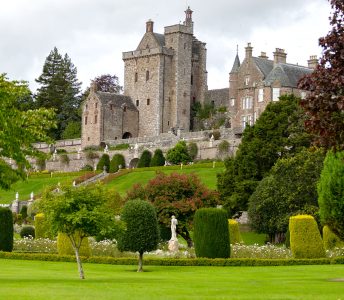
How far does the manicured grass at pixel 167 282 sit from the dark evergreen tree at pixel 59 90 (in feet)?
260

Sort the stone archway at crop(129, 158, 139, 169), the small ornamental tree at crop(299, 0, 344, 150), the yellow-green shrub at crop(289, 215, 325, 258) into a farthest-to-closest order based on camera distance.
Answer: the stone archway at crop(129, 158, 139, 169), the yellow-green shrub at crop(289, 215, 325, 258), the small ornamental tree at crop(299, 0, 344, 150)

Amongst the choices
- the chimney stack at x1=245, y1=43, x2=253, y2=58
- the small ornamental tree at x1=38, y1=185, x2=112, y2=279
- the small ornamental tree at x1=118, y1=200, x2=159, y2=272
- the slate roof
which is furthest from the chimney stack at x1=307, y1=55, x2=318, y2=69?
the small ornamental tree at x1=38, y1=185, x2=112, y2=279

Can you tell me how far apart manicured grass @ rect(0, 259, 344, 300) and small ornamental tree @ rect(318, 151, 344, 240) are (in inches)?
68.4

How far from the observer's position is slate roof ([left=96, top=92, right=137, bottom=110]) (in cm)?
9792

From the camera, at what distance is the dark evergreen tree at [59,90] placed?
113812 millimetres

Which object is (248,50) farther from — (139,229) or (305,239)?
(139,229)

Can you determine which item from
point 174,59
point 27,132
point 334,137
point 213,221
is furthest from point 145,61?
point 334,137

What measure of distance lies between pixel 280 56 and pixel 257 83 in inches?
151

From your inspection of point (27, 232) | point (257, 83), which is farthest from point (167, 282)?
point (257, 83)

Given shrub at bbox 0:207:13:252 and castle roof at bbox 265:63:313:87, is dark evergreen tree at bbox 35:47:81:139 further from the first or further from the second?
shrub at bbox 0:207:13:252

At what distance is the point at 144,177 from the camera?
7544cm

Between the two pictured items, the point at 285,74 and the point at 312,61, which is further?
the point at 312,61

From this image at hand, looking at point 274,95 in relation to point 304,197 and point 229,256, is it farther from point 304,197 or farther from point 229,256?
point 229,256

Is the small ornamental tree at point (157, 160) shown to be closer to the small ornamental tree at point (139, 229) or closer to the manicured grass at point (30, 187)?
the manicured grass at point (30, 187)
